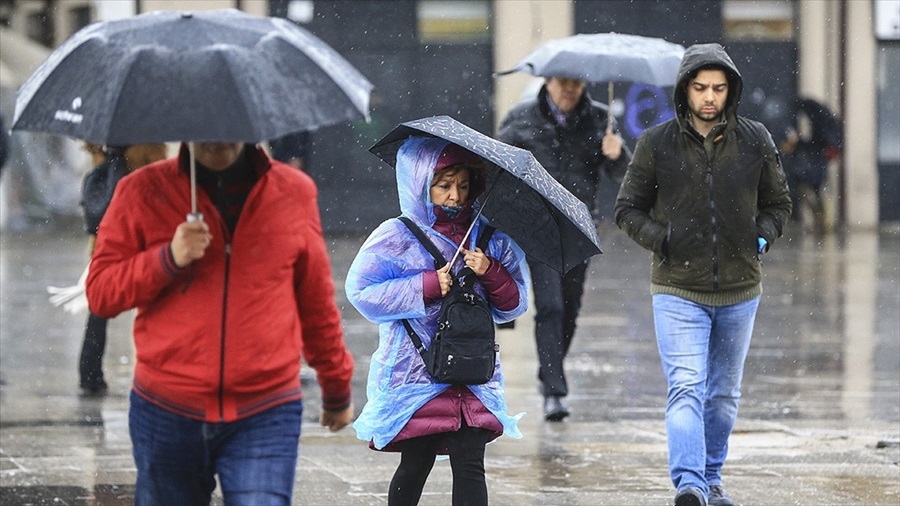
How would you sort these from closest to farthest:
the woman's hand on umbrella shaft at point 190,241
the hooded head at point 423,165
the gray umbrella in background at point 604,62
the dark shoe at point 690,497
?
1. the woman's hand on umbrella shaft at point 190,241
2. the hooded head at point 423,165
3. the dark shoe at point 690,497
4. the gray umbrella in background at point 604,62

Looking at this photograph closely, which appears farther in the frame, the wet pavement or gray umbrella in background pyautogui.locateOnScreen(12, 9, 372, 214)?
the wet pavement

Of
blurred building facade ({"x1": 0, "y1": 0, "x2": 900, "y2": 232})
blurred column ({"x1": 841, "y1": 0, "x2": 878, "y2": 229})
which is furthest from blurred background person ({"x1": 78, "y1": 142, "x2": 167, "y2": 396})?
blurred column ({"x1": 841, "y1": 0, "x2": 878, "y2": 229})

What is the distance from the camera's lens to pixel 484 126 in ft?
87.2

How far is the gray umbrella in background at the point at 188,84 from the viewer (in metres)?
4.09

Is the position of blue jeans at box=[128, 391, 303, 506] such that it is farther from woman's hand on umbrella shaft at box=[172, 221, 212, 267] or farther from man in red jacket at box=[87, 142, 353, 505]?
woman's hand on umbrella shaft at box=[172, 221, 212, 267]

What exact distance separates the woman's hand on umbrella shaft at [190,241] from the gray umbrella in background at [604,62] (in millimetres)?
5101

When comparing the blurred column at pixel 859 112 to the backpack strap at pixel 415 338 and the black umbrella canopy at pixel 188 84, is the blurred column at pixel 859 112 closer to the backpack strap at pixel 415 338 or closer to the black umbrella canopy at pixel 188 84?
the backpack strap at pixel 415 338

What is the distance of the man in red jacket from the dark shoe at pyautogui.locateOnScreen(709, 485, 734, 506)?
2863mm

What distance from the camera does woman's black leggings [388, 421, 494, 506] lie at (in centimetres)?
542

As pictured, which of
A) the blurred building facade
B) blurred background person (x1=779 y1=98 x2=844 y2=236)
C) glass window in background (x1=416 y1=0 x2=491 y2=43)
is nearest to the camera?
blurred background person (x1=779 y1=98 x2=844 y2=236)

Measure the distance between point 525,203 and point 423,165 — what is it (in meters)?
0.35

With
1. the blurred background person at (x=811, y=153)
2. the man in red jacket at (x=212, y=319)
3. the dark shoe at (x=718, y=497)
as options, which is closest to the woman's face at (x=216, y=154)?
the man in red jacket at (x=212, y=319)

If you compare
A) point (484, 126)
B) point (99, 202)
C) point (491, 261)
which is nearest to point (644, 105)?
point (484, 126)

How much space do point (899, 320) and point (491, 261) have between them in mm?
9788
